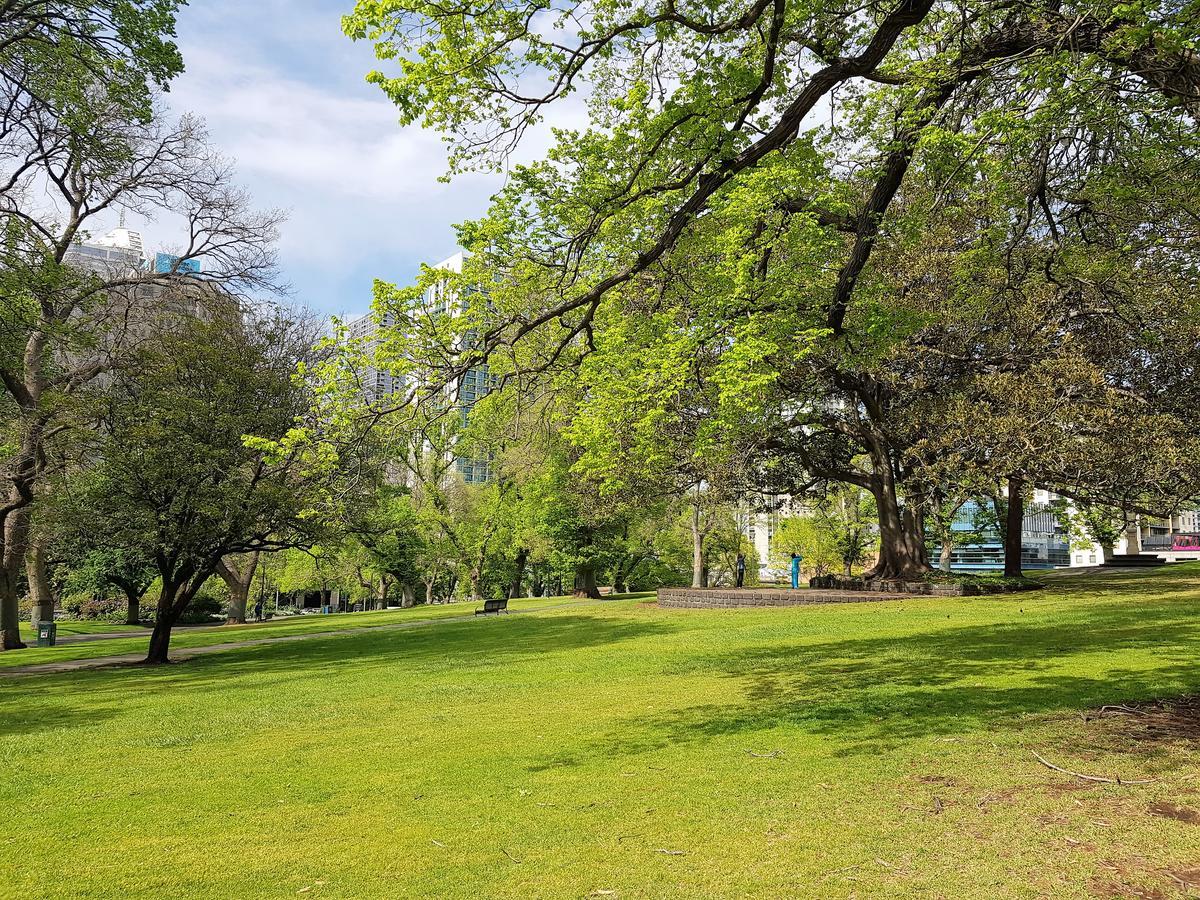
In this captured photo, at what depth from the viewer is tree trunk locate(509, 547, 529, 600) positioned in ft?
152

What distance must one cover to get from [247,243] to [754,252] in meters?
18.8

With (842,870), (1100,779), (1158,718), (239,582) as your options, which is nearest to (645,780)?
(842,870)

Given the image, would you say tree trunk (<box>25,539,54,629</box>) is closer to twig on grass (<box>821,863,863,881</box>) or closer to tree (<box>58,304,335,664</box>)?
tree (<box>58,304,335,664</box>)

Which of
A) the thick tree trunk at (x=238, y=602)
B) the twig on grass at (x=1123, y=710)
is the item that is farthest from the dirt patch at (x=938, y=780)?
the thick tree trunk at (x=238, y=602)

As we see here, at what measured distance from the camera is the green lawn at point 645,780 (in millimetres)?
4863

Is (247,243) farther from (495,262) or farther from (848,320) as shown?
(848,320)

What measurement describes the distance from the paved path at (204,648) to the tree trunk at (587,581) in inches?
83.7

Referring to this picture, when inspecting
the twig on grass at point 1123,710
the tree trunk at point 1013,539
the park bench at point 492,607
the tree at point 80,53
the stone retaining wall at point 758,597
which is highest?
the tree at point 80,53

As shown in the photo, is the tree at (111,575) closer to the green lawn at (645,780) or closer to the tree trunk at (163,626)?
the tree trunk at (163,626)

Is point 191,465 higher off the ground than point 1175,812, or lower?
higher

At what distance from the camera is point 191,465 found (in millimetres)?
19766

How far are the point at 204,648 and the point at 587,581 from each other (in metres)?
18.6

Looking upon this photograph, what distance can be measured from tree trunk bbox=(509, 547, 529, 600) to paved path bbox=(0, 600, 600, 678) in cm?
986

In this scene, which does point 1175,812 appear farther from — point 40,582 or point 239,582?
point 239,582
